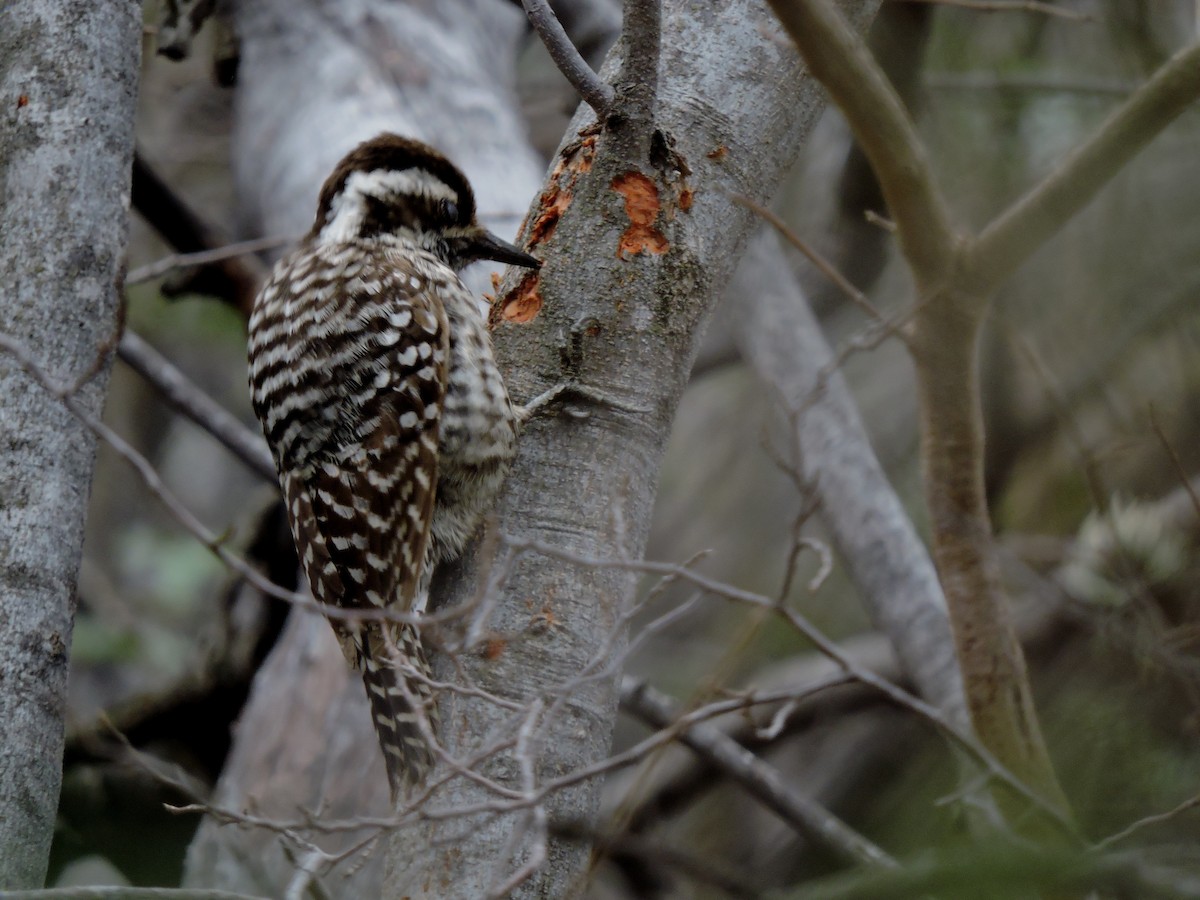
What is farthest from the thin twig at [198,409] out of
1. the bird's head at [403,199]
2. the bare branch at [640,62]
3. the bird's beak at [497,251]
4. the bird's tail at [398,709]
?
the bare branch at [640,62]

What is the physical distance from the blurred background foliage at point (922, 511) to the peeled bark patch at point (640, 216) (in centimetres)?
67

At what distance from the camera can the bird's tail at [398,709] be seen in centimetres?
252

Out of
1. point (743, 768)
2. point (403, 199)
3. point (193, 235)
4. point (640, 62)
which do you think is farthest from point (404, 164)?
point (743, 768)

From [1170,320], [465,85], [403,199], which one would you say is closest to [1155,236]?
[1170,320]

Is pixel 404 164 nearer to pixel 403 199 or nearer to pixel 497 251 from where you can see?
pixel 403 199

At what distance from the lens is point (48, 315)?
242cm

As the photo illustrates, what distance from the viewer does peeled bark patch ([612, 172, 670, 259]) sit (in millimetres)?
2469

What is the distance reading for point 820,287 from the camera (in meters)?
5.38

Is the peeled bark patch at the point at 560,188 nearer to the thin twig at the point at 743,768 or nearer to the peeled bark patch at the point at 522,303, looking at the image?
the peeled bark patch at the point at 522,303

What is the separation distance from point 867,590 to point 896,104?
2.45m

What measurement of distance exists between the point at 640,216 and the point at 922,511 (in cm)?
364

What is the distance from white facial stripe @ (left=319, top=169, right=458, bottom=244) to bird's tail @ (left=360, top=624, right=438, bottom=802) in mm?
1129

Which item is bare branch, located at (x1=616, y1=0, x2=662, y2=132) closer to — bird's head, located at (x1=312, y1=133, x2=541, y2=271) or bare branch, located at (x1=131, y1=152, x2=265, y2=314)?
bird's head, located at (x1=312, y1=133, x2=541, y2=271)

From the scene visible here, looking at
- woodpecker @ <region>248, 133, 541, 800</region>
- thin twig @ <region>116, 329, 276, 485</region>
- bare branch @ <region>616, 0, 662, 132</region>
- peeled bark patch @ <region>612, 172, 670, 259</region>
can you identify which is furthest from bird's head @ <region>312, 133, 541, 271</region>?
thin twig @ <region>116, 329, 276, 485</region>
